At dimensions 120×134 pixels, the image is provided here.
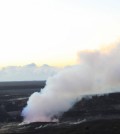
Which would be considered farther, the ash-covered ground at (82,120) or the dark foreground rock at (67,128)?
the ash-covered ground at (82,120)

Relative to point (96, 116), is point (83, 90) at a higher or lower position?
higher

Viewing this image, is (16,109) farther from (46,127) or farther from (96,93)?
(46,127)

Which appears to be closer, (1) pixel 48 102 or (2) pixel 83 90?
(1) pixel 48 102

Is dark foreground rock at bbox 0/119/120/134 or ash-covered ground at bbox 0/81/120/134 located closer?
dark foreground rock at bbox 0/119/120/134

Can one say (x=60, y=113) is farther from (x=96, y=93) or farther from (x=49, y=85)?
(x=96, y=93)

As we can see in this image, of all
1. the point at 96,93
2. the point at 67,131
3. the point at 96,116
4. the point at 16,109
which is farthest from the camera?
the point at 96,93

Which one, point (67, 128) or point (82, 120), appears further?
point (82, 120)

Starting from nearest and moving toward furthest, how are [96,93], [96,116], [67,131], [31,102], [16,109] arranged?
1. [67,131]
2. [96,116]
3. [31,102]
4. [16,109]
5. [96,93]

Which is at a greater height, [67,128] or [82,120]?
Result: [82,120]

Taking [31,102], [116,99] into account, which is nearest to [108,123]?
[31,102]

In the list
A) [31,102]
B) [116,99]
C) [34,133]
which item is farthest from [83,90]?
[34,133]
